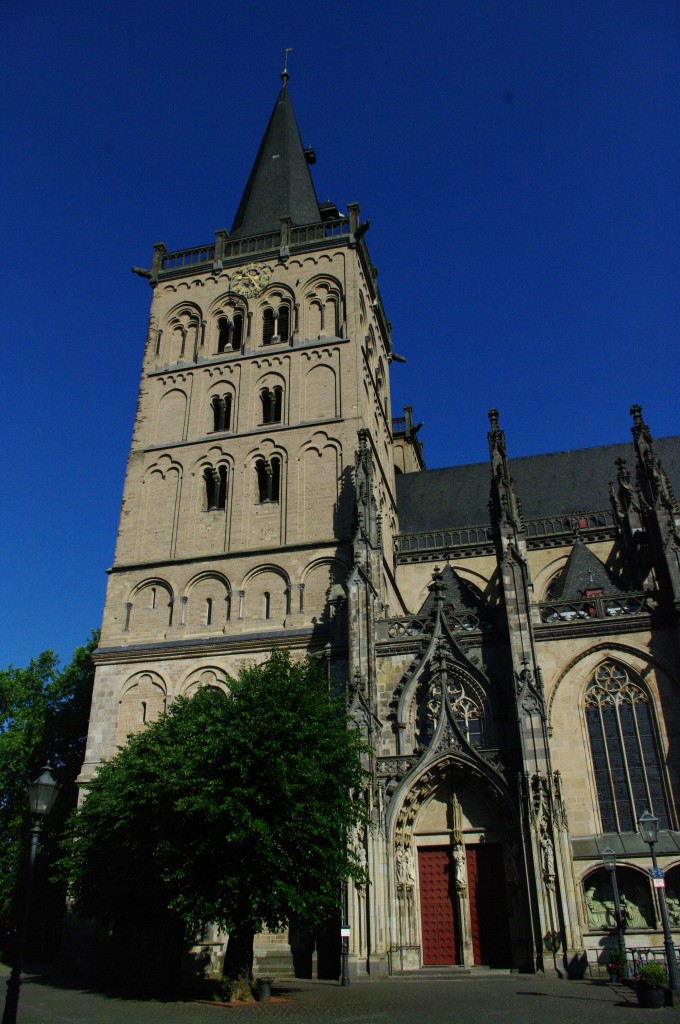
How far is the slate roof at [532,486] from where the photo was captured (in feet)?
102

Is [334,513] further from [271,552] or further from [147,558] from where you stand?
[147,558]

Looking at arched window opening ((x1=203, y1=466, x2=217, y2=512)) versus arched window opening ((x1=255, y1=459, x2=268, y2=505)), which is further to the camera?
arched window opening ((x1=203, y1=466, x2=217, y2=512))

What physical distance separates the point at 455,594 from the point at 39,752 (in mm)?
17287

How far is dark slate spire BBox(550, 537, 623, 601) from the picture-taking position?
24.5 m

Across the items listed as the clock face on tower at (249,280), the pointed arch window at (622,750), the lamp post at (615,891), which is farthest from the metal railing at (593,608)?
the clock face on tower at (249,280)

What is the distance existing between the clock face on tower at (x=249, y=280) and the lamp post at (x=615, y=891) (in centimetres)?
2401

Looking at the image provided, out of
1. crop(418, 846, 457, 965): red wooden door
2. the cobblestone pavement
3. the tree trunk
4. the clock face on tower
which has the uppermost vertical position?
the clock face on tower

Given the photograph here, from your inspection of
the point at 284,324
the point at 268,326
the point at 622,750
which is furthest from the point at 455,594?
the point at 268,326

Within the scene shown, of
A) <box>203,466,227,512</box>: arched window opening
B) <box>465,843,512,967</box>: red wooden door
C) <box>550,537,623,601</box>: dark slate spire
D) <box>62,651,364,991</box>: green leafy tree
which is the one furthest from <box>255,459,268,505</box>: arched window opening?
<box>465,843,512,967</box>: red wooden door

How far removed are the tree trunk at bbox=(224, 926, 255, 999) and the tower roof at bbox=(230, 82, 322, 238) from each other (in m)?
27.9

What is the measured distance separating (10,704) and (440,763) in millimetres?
20329

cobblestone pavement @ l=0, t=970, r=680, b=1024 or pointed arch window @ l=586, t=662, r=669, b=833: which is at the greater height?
pointed arch window @ l=586, t=662, r=669, b=833

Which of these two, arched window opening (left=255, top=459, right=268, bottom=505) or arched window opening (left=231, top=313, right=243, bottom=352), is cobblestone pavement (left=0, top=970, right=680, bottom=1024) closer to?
arched window opening (left=255, top=459, right=268, bottom=505)

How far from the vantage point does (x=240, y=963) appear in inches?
609
